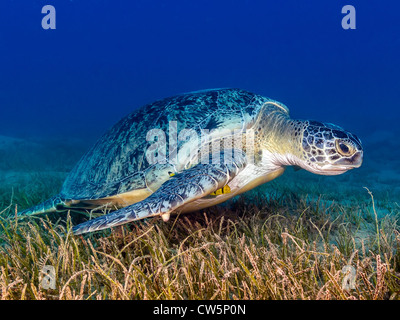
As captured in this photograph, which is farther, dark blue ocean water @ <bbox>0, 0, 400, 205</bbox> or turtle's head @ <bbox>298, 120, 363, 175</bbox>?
dark blue ocean water @ <bbox>0, 0, 400, 205</bbox>

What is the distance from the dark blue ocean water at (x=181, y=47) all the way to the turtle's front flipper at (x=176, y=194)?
83092 millimetres

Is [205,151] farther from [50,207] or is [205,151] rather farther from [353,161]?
[50,207]

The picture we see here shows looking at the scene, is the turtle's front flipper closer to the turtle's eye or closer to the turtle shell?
the turtle shell

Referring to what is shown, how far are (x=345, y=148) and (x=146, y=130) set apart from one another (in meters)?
2.26

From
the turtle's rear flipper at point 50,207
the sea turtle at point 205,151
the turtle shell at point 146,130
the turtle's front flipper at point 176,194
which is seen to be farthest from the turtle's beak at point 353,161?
the turtle's rear flipper at point 50,207

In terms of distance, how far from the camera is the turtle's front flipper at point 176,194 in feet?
6.41

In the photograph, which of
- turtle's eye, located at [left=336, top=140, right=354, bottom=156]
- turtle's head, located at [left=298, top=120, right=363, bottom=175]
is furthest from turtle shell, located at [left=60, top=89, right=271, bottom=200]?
turtle's eye, located at [left=336, top=140, right=354, bottom=156]

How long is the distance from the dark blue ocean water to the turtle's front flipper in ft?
273

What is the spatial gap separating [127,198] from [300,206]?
2238 mm

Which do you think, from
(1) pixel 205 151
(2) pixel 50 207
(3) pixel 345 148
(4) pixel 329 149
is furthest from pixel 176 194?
(2) pixel 50 207

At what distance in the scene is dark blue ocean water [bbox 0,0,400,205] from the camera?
90625mm

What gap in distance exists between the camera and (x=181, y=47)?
113812 mm

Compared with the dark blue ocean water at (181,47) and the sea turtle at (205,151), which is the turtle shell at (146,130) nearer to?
the sea turtle at (205,151)
